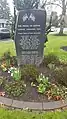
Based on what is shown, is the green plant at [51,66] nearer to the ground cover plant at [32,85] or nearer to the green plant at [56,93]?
the ground cover plant at [32,85]

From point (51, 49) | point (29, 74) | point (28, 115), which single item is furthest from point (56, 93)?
point (51, 49)

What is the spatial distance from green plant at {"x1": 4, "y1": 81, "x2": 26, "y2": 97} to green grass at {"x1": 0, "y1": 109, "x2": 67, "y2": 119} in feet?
2.32

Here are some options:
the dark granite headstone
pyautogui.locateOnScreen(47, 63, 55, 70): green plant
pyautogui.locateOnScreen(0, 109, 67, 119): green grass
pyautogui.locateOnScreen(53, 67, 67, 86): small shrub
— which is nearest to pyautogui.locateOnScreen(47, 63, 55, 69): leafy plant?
pyautogui.locateOnScreen(47, 63, 55, 70): green plant

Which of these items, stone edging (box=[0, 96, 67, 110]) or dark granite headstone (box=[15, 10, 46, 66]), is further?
dark granite headstone (box=[15, 10, 46, 66])

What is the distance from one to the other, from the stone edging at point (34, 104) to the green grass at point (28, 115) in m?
0.25

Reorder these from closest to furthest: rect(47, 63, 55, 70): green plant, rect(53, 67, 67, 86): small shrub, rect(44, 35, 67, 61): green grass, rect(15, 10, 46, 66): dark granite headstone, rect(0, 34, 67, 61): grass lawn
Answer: rect(53, 67, 67, 86): small shrub → rect(47, 63, 55, 70): green plant → rect(15, 10, 46, 66): dark granite headstone → rect(44, 35, 67, 61): green grass → rect(0, 34, 67, 61): grass lawn

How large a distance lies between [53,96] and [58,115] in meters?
0.82

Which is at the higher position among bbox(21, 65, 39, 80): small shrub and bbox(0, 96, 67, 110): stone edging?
bbox(21, 65, 39, 80): small shrub

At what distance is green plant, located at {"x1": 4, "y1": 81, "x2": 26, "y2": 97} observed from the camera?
6.17 m

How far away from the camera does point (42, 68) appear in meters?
8.26

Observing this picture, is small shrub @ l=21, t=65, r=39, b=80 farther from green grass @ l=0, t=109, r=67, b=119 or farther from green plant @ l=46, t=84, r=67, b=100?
green grass @ l=0, t=109, r=67, b=119

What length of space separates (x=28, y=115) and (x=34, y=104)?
21.3 inches

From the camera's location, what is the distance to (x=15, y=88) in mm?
6234

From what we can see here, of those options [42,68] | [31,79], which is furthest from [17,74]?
[42,68]
